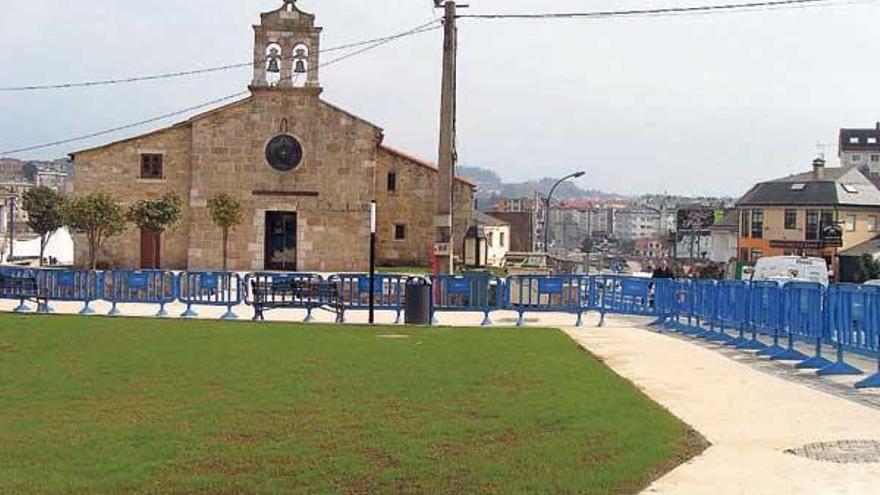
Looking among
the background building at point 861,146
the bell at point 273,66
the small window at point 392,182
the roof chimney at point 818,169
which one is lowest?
the small window at point 392,182

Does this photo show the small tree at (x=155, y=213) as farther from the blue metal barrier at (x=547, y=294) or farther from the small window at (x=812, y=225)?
the small window at (x=812, y=225)

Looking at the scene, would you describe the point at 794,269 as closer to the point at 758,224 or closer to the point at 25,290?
the point at 25,290

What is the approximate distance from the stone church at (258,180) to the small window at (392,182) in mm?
1720

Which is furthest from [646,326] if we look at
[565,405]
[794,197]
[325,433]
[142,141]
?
[794,197]

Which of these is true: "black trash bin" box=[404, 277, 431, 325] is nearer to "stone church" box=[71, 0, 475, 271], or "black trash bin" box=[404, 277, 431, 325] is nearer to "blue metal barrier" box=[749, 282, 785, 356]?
"blue metal barrier" box=[749, 282, 785, 356]

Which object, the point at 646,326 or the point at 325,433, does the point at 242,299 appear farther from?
the point at 325,433

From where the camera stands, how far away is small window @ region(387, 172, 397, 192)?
2322 inches

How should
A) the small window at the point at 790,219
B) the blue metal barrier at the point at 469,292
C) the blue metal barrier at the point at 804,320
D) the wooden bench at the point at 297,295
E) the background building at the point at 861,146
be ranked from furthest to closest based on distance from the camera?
the background building at the point at 861,146, the small window at the point at 790,219, the blue metal barrier at the point at 469,292, the wooden bench at the point at 297,295, the blue metal barrier at the point at 804,320

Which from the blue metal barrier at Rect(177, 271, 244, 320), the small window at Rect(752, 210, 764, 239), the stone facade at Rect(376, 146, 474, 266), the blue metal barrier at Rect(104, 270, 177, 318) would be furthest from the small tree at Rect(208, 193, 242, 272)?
the small window at Rect(752, 210, 764, 239)

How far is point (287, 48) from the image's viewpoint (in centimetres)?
5428

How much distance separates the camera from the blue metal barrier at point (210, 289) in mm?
30375

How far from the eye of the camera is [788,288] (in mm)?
19000

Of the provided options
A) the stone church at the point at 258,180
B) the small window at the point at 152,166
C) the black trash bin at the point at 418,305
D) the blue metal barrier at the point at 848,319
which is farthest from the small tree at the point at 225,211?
the blue metal barrier at the point at 848,319

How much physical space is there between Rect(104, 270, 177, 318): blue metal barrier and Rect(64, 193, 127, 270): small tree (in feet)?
61.1
